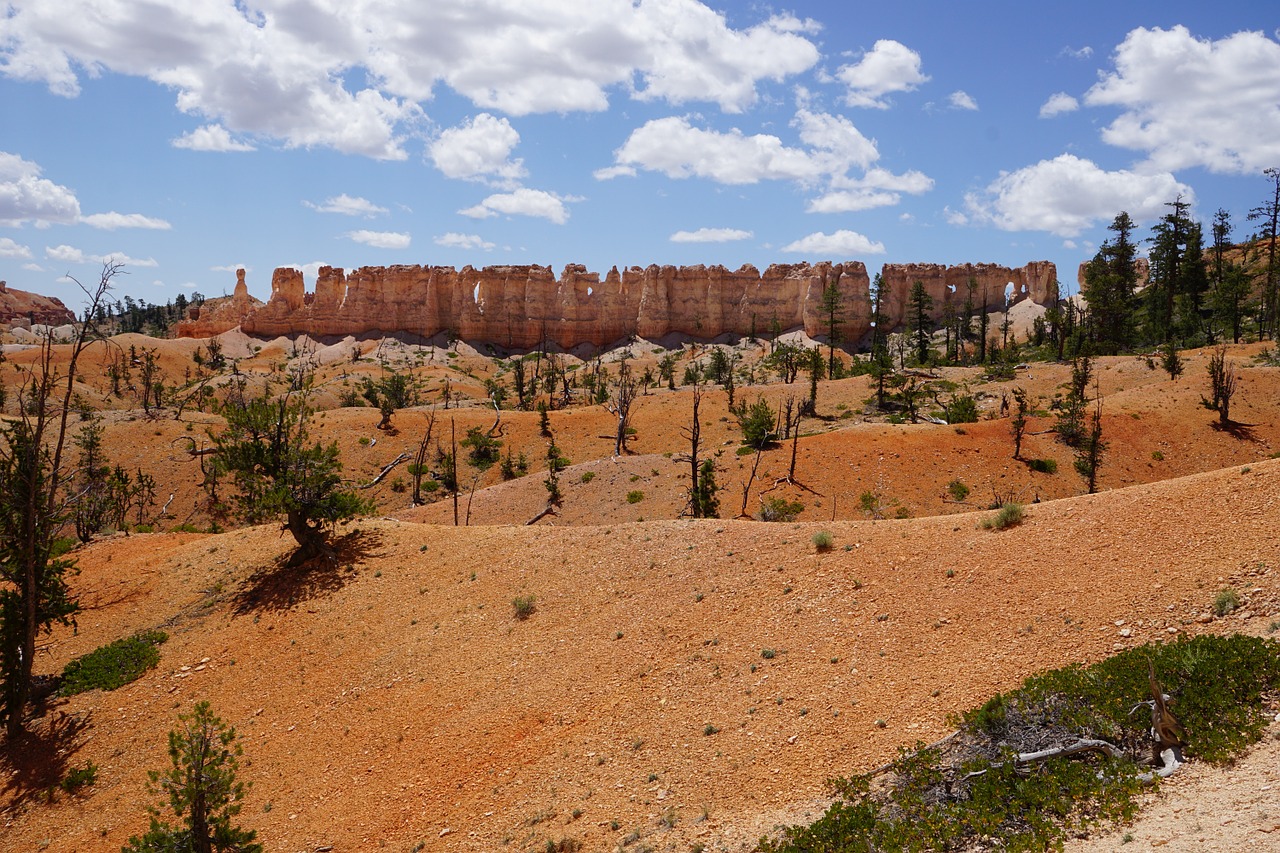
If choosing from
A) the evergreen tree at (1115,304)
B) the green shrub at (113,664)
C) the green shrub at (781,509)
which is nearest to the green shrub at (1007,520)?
the green shrub at (781,509)

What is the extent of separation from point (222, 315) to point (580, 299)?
2071 inches

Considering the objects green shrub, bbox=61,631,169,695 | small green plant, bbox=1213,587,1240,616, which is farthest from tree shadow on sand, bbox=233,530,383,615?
small green plant, bbox=1213,587,1240,616

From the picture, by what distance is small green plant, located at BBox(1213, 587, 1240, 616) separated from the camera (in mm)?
10406

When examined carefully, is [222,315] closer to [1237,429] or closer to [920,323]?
[920,323]

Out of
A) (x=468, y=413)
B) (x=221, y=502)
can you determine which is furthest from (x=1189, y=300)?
(x=221, y=502)

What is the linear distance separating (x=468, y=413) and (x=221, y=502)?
1776cm

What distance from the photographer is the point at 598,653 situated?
14523 millimetres

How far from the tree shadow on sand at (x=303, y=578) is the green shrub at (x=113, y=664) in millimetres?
1997

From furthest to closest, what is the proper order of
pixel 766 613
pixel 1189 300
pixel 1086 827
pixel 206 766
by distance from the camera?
pixel 1189 300
pixel 766 613
pixel 206 766
pixel 1086 827

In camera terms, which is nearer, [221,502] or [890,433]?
[890,433]

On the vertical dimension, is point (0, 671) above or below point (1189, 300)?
below

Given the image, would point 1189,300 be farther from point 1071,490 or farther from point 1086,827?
point 1086,827

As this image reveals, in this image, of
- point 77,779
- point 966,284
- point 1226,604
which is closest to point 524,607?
point 77,779

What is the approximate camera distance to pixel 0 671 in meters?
15.7
